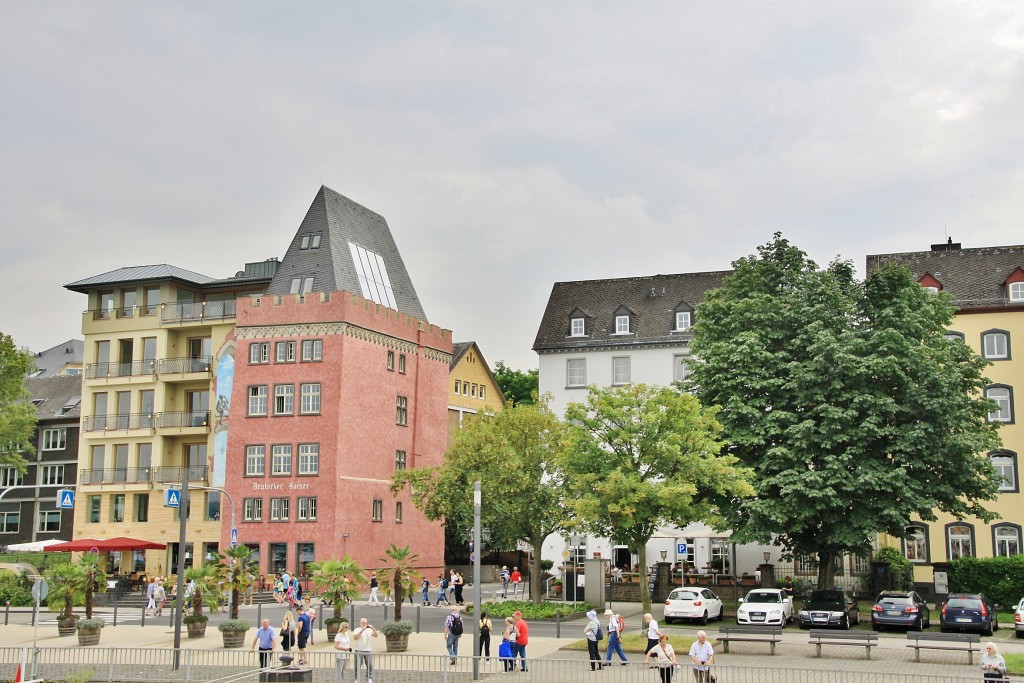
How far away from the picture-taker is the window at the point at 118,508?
65.9m

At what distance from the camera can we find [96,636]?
112 feet

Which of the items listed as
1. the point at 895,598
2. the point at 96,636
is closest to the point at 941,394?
the point at 895,598

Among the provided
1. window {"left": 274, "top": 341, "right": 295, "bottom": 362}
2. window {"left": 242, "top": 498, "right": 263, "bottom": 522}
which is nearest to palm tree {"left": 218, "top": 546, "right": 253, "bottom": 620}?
window {"left": 242, "top": 498, "right": 263, "bottom": 522}

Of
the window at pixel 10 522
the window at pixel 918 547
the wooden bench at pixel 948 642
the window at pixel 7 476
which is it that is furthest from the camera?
the window at pixel 7 476

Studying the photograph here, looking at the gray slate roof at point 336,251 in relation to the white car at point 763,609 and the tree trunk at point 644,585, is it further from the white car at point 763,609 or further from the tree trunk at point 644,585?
the white car at point 763,609

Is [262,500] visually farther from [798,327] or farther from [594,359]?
[798,327]

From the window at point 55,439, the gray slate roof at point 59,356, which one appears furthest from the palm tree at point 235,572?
the gray slate roof at point 59,356

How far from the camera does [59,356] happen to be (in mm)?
101438

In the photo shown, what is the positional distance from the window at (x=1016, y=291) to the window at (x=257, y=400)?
128 feet

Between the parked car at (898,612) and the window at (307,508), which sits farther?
the window at (307,508)

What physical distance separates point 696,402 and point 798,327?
714 centimetres

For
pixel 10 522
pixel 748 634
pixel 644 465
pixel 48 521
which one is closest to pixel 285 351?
pixel 48 521

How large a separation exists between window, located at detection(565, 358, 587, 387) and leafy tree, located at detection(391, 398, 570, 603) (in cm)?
1564

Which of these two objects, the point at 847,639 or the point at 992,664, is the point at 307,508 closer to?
the point at 847,639
